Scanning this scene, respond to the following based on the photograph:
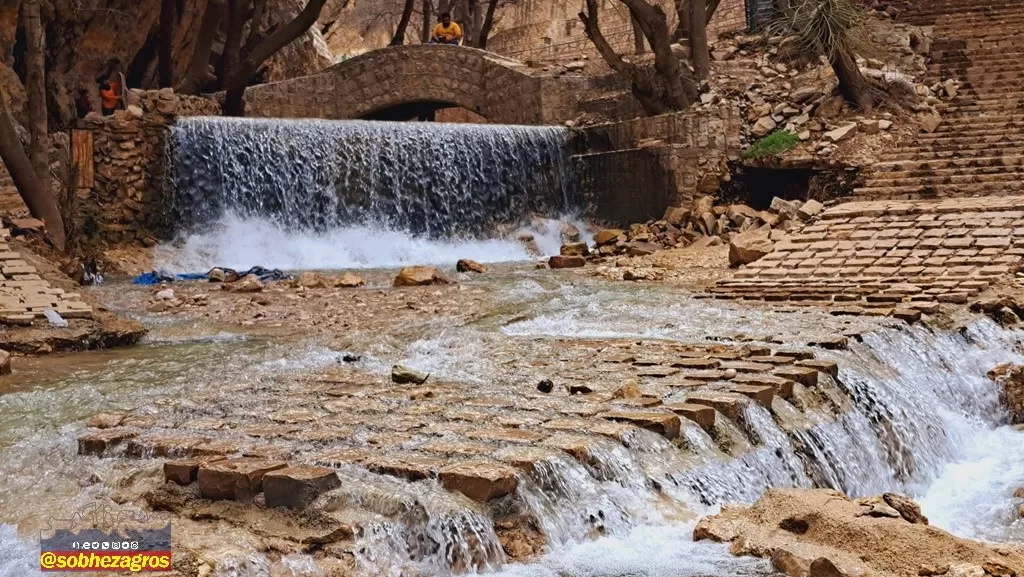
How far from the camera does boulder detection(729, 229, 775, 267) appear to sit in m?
10.7

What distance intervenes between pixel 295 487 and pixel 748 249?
308 inches

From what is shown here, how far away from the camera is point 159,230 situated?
1434cm

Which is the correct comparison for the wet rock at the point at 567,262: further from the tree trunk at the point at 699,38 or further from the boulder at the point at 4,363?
the boulder at the point at 4,363

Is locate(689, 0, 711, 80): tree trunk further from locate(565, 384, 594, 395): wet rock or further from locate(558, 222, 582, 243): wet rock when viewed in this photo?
locate(565, 384, 594, 395): wet rock

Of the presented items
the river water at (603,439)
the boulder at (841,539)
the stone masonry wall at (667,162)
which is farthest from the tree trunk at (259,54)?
the boulder at (841,539)

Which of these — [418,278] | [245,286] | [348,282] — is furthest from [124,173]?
[418,278]

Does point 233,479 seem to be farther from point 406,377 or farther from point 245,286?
point 245,286

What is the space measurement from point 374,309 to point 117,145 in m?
6.92

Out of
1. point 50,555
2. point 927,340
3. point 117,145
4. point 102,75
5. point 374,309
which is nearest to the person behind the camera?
point 50,555

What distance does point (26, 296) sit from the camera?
7770 mm

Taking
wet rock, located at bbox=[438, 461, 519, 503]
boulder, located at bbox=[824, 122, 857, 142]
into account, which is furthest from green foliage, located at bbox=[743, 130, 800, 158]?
wet rock, located at bbox=[438, 461, 519, 503]

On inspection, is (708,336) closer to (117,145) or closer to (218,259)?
(218,259)

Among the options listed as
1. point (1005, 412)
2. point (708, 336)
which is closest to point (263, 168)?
point (708, 336)

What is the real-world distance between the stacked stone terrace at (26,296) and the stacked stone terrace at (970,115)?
8711 millimetres
